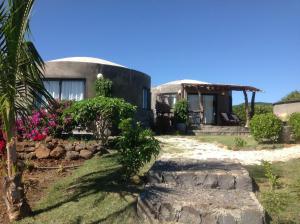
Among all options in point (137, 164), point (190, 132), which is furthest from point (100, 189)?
point (190, 132)

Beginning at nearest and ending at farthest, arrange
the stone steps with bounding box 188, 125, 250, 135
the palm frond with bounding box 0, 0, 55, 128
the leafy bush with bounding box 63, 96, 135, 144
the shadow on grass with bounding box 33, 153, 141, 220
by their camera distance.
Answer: the palm frond with bounding box 0, 0, 55, 128, the shadow on grass with bounding box 33, 153, 141, 220, the leafy bush with bounding box 63, 96, 135, 144, the stone steps with bounding box 188, 125, 250, 135

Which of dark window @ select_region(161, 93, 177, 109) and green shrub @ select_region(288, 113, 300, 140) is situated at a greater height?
dark window @ select_region(161, 93, 177, 109)

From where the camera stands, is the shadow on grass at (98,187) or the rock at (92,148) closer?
the shadow on grass at (98,187)

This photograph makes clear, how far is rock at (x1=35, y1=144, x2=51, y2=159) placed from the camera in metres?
10.1

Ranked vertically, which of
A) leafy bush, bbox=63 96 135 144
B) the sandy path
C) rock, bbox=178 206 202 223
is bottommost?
rock, bbox=178 206 202 223

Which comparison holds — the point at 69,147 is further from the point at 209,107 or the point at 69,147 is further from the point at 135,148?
the point at 209,107

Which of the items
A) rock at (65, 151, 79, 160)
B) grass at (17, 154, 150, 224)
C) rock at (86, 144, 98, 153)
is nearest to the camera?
grass at (17, 154, 150, 224)

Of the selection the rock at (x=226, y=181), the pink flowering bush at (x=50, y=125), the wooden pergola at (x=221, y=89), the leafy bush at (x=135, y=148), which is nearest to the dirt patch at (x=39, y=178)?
the leafy bush at (x=135, y=148)

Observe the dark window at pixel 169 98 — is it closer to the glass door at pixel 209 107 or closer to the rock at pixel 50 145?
the glass door at pixel 209 107

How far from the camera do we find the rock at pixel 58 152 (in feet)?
33.3

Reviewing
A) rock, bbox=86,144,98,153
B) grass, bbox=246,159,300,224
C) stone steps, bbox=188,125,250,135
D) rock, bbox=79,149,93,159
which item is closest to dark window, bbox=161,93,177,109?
stone steps, bbox=188,125,250,135

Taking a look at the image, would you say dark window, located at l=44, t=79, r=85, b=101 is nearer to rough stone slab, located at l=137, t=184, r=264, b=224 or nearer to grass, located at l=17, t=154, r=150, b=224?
grass, located at l=17, t=154, r=150, b=224

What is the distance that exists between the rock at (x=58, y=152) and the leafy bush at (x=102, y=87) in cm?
750

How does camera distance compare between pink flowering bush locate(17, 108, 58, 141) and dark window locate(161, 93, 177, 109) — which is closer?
pink flowering bush locate(17, 108, 58, 141)
